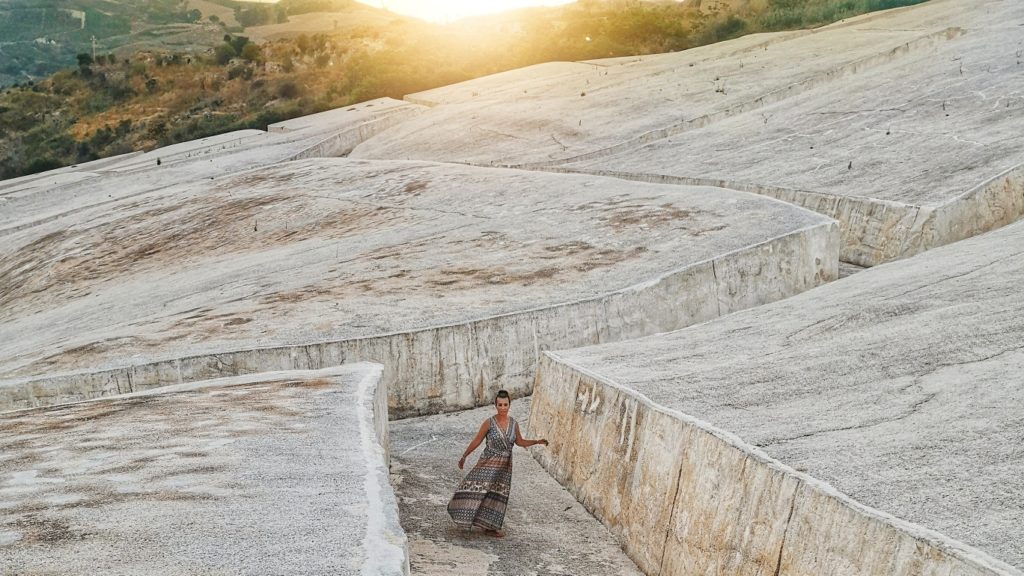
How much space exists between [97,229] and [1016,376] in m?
20.9

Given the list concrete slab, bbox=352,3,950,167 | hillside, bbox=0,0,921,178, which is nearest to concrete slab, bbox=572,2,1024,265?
concrete slab, bbox=352,3,950,167

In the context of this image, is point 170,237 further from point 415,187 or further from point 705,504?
point 705,504

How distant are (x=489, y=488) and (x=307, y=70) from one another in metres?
58.0

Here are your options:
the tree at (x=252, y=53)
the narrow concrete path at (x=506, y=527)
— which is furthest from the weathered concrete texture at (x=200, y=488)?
the tree at (x=252, y=53)

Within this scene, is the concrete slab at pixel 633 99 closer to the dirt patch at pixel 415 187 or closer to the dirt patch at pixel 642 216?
the dirt patch at pixel 415 187

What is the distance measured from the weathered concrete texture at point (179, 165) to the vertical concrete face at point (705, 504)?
21.1 m

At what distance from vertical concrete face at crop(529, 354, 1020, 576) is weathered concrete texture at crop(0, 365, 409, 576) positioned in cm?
196

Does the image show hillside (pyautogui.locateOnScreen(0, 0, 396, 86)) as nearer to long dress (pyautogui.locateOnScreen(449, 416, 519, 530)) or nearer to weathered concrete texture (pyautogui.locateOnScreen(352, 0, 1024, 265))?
weathered concrete texture (pyautogui.locateOnScreen(352, 0, 1024, 265))

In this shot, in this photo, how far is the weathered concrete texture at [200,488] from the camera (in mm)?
5145

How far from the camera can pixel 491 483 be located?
8.45 meters

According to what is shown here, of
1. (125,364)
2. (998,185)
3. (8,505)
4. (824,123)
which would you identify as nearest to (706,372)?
(8,505)

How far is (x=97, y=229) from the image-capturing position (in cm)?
2358

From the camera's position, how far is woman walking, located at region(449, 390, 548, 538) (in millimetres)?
8398

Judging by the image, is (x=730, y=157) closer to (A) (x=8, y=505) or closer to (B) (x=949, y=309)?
(B) (x=949, y=309)
